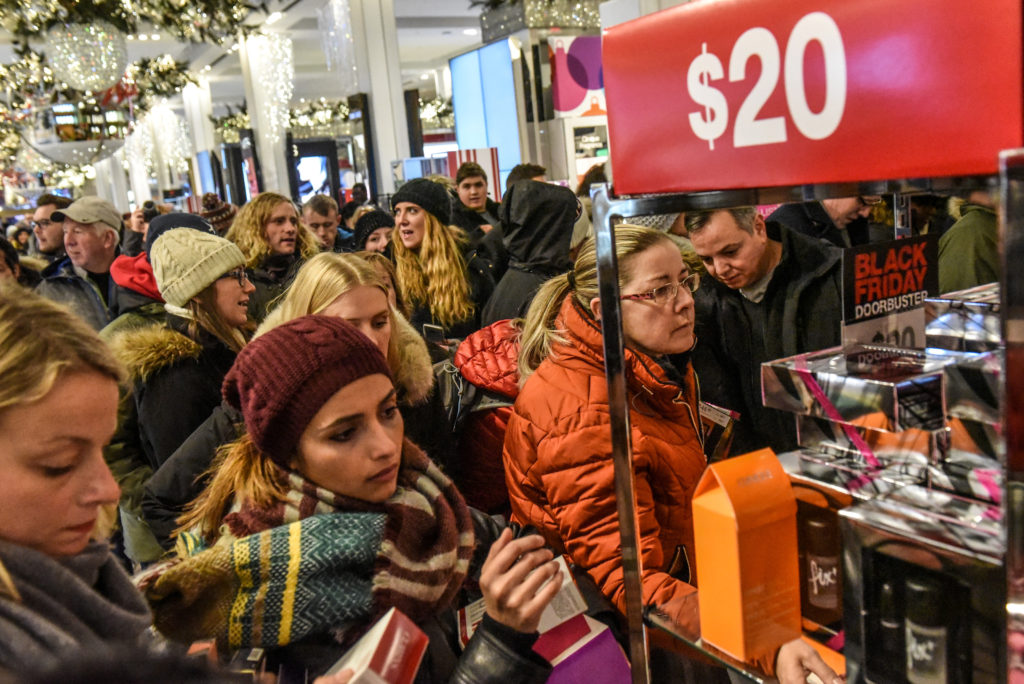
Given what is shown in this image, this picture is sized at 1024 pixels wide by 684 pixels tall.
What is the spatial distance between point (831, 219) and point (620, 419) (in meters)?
2.66

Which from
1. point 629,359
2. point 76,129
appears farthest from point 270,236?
point 76,129

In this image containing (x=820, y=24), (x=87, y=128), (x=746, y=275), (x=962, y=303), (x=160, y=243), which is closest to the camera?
(x=820, y=24)

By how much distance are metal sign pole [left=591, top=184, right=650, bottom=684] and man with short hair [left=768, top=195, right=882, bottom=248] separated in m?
2.38

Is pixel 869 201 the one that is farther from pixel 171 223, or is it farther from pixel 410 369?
pixel 171 223

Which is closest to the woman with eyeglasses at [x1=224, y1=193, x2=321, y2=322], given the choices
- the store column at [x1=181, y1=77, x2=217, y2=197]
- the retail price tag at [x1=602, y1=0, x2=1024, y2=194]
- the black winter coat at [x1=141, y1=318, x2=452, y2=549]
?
the black winter coat at [x1=141, y1=318, x2=452, y2=549]

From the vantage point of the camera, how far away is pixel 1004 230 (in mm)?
776

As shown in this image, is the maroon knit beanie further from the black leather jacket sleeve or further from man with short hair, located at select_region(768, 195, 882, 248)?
man with short hair, located at select_region(768, 195, 882, 248)

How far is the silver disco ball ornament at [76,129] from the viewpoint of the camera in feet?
21.6

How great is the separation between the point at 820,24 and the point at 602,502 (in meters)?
0.98

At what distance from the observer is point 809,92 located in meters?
0.95

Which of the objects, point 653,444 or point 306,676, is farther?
point 653,444

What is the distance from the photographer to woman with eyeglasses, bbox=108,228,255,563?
2371mm

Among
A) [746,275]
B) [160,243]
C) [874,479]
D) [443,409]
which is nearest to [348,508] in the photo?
[874,479]

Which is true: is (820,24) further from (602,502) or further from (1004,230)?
(602,502)
